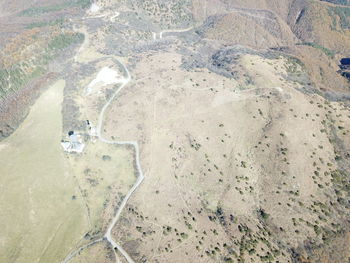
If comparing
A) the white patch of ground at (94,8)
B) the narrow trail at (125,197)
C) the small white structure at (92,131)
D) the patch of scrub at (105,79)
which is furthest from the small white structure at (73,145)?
the white patch of ground at (94,8)

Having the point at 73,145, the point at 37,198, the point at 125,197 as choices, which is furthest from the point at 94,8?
the point at 125,197

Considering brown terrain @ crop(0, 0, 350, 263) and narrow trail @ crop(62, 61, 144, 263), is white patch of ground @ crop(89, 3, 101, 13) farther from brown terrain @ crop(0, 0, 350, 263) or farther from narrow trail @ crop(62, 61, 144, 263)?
narrow trail @ crop(62, 61, 144, 263)

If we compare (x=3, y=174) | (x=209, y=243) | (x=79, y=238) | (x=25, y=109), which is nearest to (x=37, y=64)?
(x=25, y=109)

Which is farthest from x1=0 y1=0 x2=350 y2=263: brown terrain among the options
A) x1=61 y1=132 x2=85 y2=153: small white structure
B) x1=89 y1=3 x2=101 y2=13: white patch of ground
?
x1=89 y1=3 x2=101 y2=13: white patch of ground

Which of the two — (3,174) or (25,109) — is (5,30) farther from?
(3,174)

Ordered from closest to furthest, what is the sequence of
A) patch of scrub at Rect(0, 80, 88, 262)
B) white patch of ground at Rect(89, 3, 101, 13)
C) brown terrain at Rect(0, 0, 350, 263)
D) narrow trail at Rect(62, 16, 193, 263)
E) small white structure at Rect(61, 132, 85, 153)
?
narrow trail at Rect(62, 16, 193, 263) < patch of scrub at Rect(0, 80, 88, 262) < brown terrain at Rect(0, 0, 350, 263) < small white structure at Rect(61, 132, 85, 153) < white patch of ground at Rect(89, 3, 101, 13)

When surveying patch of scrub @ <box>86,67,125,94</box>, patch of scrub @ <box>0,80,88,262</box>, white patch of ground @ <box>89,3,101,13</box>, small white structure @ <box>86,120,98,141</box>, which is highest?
white patch of ground @ <box>89,3,101,13</box>
